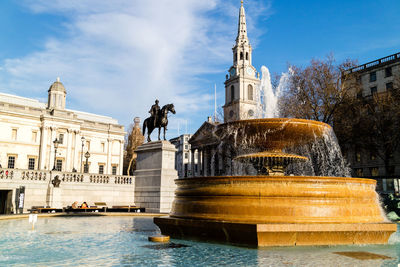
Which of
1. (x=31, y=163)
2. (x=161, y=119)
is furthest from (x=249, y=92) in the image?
(x=161, y=119)

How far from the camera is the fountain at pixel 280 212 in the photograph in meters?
7.03

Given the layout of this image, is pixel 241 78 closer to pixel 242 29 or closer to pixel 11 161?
pixel 242 29

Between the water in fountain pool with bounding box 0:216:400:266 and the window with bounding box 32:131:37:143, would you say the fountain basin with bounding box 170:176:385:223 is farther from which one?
the window with bounding box 32:131:37:143

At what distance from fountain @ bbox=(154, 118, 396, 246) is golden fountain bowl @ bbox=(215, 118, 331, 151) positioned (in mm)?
2900

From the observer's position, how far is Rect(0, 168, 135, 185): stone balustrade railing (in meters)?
21.1

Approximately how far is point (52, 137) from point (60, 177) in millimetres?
38895

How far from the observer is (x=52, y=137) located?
58.2m

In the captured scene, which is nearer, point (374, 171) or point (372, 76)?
point (374, 171)

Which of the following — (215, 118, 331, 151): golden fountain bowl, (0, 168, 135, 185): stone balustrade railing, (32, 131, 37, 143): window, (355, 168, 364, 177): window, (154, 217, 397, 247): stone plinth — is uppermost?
(32, 131, 37, 143): window

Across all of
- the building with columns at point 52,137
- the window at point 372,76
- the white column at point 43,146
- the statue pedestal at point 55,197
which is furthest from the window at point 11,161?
the window at point 372,76

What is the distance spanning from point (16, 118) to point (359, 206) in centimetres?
5875

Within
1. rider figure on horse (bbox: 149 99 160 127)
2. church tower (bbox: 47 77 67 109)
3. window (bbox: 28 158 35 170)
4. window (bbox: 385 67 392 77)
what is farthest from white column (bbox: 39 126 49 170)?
window (bbox: 385 67 392 77)

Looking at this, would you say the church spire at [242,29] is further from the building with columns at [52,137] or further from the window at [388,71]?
the window at [388,71]

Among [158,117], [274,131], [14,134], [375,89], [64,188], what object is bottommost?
[64,188]
